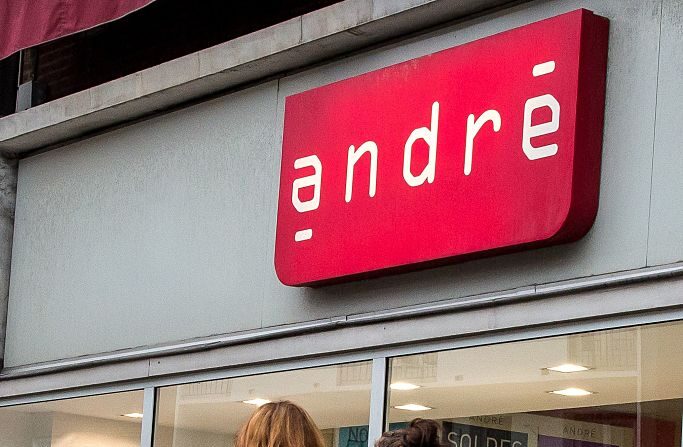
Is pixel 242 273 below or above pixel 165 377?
above

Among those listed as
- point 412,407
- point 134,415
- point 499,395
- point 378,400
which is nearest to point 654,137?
point 499,395

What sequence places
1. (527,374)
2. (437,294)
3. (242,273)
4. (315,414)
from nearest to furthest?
(527,374) < (437,294) < (315,414) < (242,273)

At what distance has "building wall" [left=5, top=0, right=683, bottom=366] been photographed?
19.2 feet

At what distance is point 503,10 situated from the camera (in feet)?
21.8

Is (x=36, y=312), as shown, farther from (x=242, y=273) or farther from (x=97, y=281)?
(x=242, y=273)

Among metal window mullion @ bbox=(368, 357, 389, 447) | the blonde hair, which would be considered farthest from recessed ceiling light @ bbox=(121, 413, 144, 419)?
the blonde hair

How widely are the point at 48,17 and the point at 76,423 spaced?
2650 mm

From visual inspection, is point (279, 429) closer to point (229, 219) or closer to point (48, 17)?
point (229, 219)

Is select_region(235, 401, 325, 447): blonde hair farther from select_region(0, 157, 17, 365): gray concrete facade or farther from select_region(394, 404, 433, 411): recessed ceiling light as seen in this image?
select_region(0, 157, 17, 365): gray concrete facade

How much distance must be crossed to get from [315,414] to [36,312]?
115 inches

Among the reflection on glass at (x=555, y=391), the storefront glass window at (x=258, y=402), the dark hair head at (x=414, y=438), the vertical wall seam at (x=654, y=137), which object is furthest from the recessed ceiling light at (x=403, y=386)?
the dark hair head at (x=414, y=438)

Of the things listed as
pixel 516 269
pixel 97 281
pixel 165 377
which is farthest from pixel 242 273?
pixel 516 269

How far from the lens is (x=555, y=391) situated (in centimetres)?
606

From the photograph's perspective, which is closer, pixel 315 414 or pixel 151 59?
pixel 315 414
